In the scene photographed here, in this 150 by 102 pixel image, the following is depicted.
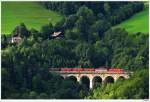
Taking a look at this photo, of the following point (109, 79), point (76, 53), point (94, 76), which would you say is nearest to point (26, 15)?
point (76, 53)

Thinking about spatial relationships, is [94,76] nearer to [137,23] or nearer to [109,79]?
[109,79]

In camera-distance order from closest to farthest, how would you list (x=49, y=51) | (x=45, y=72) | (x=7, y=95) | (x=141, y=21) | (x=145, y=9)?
(x=7, y=95) < (x=45, y=72) < (x=49, y=51) < (x=141, y=21) < (x=145, y=9)

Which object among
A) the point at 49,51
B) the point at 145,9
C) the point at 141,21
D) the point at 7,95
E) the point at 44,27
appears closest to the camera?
the point at 7,95

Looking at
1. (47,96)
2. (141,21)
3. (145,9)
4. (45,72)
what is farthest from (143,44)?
(47,96)

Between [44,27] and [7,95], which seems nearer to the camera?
[7,95]

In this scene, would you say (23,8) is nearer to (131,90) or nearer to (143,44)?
(143,44)

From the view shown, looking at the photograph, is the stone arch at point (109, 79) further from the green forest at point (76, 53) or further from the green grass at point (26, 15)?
the green grass at point (26, 15)
